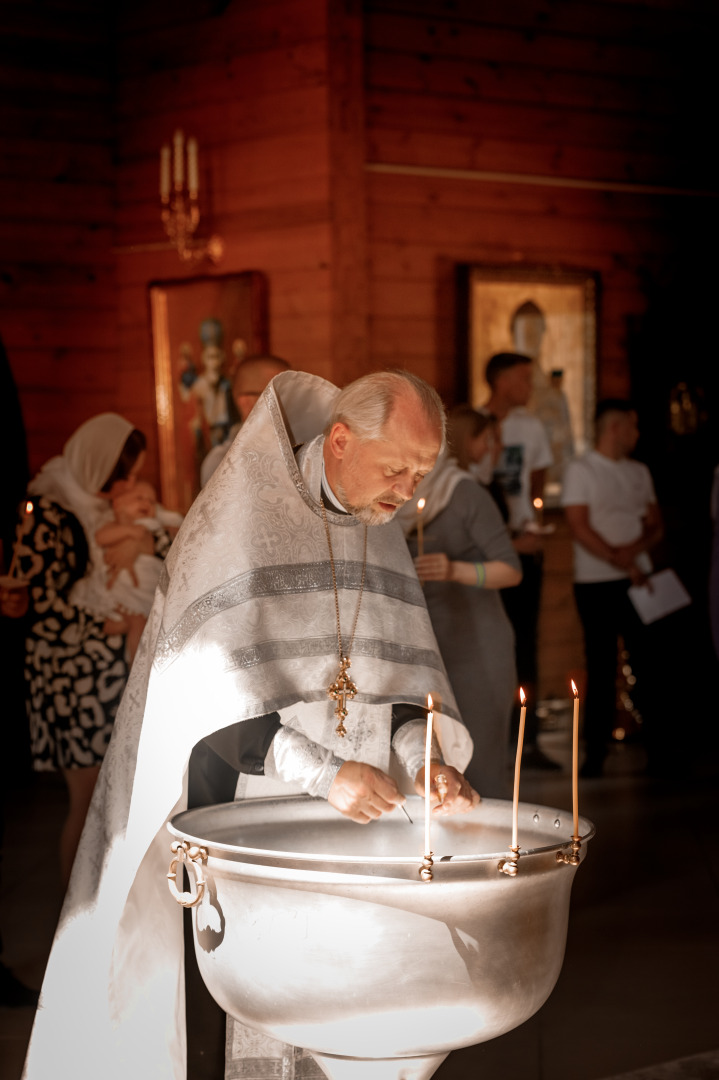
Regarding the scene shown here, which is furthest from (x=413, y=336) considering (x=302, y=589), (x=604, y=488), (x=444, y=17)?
(x=302, y=589)

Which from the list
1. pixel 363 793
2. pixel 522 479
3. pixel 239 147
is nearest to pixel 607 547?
pixel 522 479

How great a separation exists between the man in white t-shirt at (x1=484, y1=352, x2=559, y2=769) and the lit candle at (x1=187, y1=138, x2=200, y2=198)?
63.3 inches

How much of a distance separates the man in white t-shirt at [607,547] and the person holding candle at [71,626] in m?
2.67

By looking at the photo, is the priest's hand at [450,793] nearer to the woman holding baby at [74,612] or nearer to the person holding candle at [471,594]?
the person holding candle at [471,594]

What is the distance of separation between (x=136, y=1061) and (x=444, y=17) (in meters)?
5.52

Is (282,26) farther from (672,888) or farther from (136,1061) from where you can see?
(136,1061)

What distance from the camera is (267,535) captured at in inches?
90.5

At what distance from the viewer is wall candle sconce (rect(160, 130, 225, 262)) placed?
6.32 metres

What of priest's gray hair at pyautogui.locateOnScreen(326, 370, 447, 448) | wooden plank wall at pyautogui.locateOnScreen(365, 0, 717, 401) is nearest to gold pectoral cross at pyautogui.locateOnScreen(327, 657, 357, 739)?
priest's gray hair at pyautogui.locateOnScreen(326, 370, 447, 448)

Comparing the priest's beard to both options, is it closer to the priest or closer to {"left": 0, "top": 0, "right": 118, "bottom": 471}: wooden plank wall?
the priest

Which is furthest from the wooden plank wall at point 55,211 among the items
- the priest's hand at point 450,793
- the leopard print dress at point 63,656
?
the priest's hand at point 450,793

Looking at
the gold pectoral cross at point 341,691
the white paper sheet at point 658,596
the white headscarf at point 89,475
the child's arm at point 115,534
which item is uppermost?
the white headscarf at point 89,475

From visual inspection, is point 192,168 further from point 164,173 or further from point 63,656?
point 63,656

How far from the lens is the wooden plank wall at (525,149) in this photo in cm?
635
